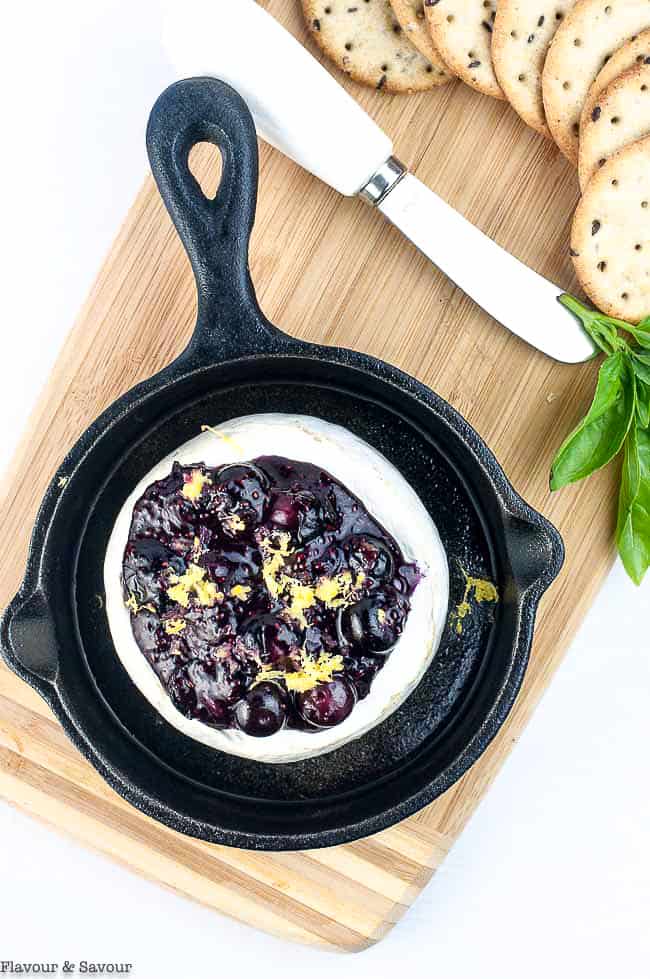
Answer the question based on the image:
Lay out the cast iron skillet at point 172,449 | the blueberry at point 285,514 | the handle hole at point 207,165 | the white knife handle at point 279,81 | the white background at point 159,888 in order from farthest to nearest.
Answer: the white background at point 159,888 < the handle hole at point 207,165 < the white knife handle at point 279,81 < the cast iron skillet at point 172,449 < the blueberry at point 285,514

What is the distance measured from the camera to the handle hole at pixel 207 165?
157 cm

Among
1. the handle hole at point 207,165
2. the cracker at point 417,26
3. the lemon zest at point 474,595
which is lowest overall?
the lemon zest at point 474,595

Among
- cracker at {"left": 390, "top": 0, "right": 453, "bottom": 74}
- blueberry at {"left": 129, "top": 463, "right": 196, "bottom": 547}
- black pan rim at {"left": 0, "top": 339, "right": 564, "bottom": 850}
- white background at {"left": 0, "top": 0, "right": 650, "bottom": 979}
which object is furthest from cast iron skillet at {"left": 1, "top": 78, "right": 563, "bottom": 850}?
white background at {"left": 0, "top": 0, "right": 650, "bottom": 979}

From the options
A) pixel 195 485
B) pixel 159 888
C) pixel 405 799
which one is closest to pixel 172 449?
pixel 195 485

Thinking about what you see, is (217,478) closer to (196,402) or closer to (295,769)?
(196,402)

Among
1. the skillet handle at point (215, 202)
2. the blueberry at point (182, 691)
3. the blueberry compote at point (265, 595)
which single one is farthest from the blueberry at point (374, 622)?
the skillet handle at point (215, 202)

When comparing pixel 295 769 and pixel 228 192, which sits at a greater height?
pixel 228 192

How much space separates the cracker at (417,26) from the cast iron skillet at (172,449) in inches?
18.2

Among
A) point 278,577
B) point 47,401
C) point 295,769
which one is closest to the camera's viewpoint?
point 278,577

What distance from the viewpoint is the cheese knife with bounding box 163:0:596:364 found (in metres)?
1.48

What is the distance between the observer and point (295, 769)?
1494 mm

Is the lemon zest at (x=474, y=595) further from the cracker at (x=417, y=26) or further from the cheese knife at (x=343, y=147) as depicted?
the cracker at (x=417, y=26)

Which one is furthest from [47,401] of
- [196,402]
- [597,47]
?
[597,47]

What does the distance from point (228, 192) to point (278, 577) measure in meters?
0.52
